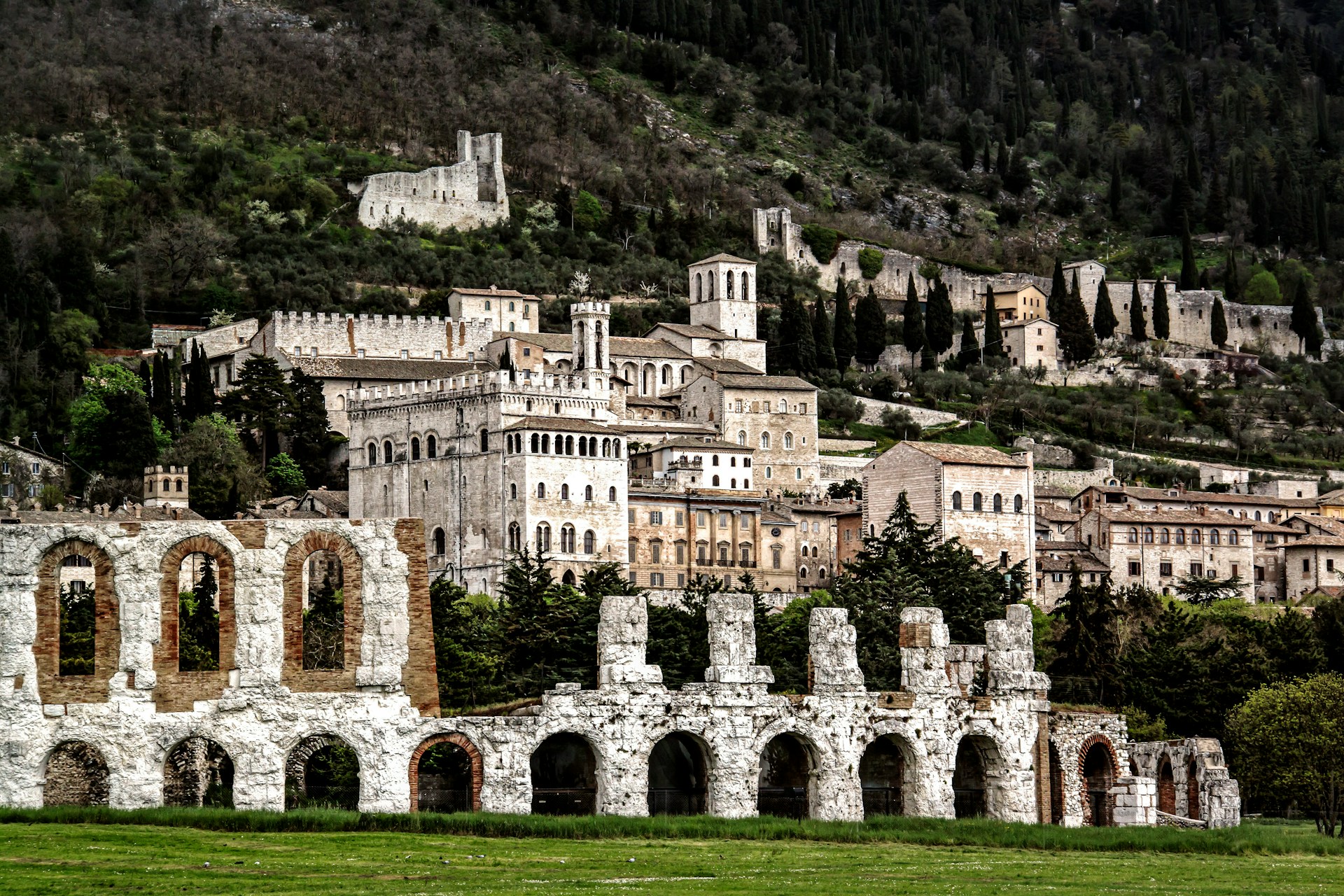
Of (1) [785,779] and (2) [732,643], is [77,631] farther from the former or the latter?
(2) [732,643]

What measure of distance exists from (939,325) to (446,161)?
38.9m

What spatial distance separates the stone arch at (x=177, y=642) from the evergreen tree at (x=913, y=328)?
92555mm

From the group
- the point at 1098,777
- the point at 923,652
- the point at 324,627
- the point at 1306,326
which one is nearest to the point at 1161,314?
the point at 1306,326

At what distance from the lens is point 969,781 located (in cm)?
5172

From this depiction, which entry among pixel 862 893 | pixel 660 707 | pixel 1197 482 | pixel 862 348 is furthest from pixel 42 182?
pixel 862 893

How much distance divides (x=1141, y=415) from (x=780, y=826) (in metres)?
92.3

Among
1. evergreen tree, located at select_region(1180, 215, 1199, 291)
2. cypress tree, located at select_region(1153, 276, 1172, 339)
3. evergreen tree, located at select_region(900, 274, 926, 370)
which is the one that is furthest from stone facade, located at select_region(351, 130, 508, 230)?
evergreen tree, located at select_region(1180, 215, 1199, 291)

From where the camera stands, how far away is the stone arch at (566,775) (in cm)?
4497

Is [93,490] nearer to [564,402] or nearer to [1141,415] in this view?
[564,402]

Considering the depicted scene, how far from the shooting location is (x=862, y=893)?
33.6 m

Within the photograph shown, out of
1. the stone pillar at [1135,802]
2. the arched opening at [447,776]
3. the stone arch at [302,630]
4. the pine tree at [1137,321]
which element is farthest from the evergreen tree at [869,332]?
the stone arch at [302,630]

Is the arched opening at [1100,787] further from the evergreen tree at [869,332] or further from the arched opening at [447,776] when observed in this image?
the evergreen tree at [869,332]

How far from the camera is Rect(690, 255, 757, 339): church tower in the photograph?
128m

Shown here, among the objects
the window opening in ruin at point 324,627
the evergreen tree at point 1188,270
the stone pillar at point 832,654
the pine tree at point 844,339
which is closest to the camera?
the stone pillar at point 832,654
